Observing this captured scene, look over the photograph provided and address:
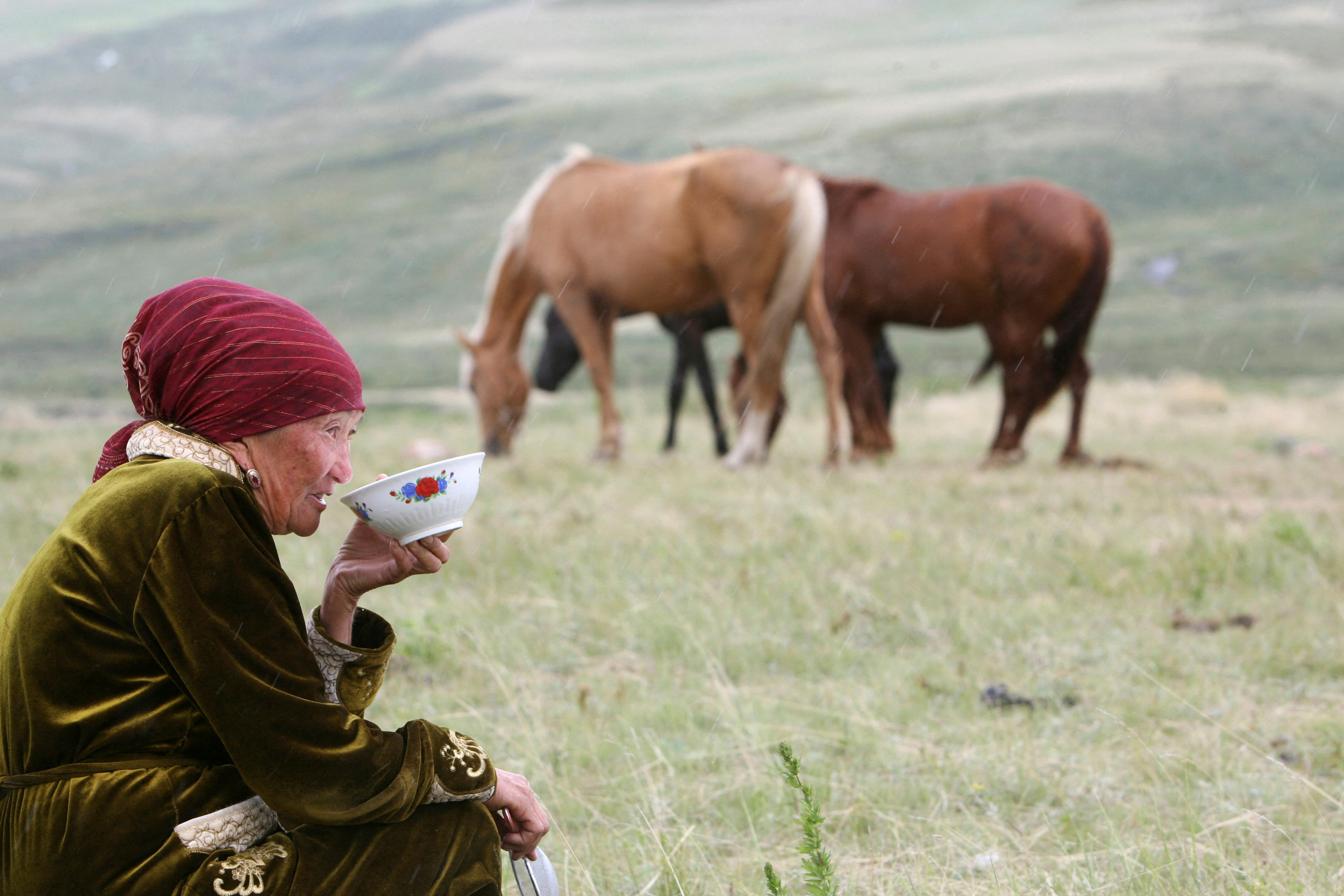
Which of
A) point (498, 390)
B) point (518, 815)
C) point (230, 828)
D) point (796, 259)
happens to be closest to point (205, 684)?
point (230, 828)

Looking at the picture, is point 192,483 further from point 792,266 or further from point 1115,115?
point 1115,115

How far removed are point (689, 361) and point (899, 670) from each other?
6.32 meters

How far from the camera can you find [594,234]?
870cm

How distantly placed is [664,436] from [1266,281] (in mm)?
34237

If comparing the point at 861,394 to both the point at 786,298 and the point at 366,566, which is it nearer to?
the point at 786,298

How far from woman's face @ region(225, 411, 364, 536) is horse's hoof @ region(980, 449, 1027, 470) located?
691 cm

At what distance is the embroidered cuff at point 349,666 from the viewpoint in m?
1.91

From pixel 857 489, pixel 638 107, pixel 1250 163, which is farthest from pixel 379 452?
pixel 638 107

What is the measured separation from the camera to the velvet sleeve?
1549 millimetres

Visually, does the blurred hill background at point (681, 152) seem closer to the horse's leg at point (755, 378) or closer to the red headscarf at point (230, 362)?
the horse's leg at point (755, 378)

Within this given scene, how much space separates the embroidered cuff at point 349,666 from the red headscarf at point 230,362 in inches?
15.6

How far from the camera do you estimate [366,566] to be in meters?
1.94

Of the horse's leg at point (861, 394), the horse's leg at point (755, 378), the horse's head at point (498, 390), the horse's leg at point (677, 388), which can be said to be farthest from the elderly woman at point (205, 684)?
the horse's leg at point (677, 388)

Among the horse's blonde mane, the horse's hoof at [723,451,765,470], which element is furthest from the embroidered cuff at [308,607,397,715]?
the horse's blonde mane
